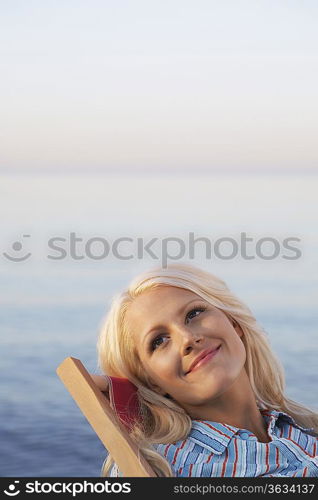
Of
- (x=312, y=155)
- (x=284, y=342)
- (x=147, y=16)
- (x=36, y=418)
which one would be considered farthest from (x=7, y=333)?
(x=312, y=155)

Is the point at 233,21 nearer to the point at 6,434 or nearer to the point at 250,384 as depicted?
the point at 6,434

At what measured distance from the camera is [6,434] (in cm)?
369

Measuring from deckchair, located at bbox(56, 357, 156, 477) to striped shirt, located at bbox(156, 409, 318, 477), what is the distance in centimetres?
9

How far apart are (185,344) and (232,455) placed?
0.26 m

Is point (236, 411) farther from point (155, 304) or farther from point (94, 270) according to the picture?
point (94, 270)

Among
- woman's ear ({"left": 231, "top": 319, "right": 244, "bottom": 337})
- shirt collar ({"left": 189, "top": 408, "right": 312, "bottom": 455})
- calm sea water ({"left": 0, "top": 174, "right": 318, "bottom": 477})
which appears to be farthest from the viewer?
calm sea water ({"left": 0, "top": 174, "right": 318, "bottom": 477})

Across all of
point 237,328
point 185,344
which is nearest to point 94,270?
point 237,328

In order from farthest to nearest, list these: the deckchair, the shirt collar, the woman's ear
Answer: the woman's ear → the shirt collar → the deckchair

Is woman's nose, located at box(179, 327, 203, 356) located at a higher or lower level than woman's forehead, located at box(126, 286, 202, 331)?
lower

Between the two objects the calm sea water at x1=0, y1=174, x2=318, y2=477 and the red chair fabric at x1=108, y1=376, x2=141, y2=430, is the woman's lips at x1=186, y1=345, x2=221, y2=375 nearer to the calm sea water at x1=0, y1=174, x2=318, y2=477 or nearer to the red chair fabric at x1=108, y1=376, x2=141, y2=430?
the red chair fabric at x1=108, y1=376, x2=141, y2=430

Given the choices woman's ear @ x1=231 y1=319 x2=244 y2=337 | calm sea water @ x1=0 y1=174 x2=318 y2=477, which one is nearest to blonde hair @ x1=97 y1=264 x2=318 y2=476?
woman's ear @ x1=231 y1=319 x2=244 y2=337

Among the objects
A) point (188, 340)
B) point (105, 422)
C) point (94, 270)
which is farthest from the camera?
point (94, 270)

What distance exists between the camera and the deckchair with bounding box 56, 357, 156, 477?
173 centimetres

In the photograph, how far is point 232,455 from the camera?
1.84 m
